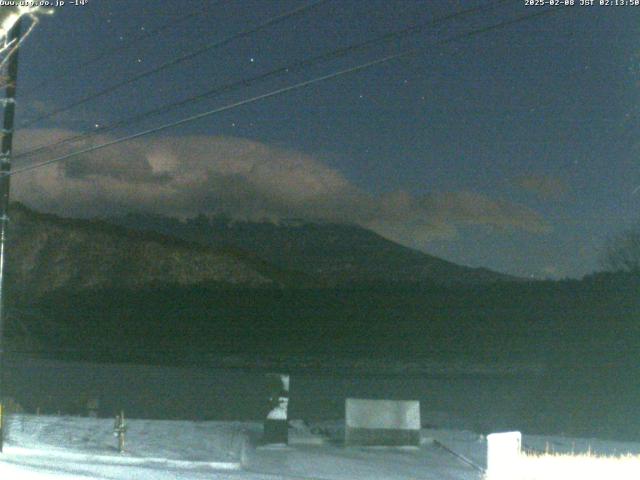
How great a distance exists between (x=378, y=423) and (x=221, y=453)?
11.8ft

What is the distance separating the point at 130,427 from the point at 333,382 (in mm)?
31440

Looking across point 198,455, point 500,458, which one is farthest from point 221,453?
point 500,458

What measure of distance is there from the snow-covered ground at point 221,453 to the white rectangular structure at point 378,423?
0.97 ft

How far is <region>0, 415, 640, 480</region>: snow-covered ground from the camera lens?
13633 millimetres

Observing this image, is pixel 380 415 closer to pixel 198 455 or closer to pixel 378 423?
pixel 378 423

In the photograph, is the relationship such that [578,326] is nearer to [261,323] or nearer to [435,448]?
[261,323]

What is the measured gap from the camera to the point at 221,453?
16281 millimetres

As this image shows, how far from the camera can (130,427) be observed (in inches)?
806

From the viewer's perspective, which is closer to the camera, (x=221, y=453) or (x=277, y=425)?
(x=221, y=453)

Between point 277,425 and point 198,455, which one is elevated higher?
point 277,425

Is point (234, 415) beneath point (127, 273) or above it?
beneath

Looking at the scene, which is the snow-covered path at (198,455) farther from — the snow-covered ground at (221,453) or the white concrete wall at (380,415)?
the white concrete wall at (380,415)

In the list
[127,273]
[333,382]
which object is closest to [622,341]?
[333,382]

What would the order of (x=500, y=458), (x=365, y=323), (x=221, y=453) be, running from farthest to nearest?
(x=365, y=323) < (x=221, y=453) < (x=500, y=458)
